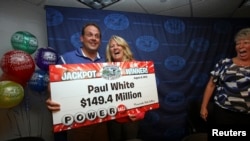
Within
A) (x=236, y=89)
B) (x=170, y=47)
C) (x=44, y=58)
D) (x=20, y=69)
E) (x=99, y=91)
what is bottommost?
(x=236, y=89)

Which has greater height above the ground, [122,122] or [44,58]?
[44,58]

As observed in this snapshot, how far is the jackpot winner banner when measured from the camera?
1410mm

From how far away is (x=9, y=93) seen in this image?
1.73 metres

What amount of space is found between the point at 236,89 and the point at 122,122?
120 cm

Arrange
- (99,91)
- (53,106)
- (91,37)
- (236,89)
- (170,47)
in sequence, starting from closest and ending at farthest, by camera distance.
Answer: (53,106)
(99,91)
(91,37)
(236,89)
(170,47)

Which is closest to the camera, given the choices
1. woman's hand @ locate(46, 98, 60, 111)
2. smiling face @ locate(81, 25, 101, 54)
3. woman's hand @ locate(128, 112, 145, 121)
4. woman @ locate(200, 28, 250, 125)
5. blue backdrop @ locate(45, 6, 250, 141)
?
woman's hand @ locate(46, 98, 60, 111)

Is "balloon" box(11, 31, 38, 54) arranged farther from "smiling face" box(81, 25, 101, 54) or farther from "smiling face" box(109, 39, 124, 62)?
"smiling face" box(109, 39, 124, 62)

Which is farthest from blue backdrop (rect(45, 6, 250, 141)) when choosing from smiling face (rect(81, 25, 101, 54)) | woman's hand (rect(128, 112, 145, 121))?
woman's hand (rect(128, 112, 145, 121))

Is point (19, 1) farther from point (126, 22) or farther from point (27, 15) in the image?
point (126, 22)

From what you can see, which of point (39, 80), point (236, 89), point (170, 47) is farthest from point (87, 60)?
point (170, 47)

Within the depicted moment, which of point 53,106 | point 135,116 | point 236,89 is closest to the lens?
point 53,106

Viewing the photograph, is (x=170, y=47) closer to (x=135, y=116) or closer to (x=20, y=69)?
(x=135, y=116)

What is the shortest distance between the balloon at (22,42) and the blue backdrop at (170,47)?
0.50m

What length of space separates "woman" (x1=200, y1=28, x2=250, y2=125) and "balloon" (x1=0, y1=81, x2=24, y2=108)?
2.02m
